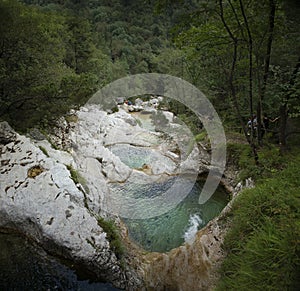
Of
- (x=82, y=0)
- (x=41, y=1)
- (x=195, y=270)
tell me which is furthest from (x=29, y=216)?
(x=82, y=0)

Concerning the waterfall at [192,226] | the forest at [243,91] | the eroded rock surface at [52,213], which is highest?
the forest at [243,91]

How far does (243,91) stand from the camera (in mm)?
7746

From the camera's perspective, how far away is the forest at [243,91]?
2297 mm

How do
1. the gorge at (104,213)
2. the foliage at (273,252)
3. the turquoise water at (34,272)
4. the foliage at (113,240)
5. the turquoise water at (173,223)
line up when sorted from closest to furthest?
the foliage at (273,252), the turquoise water at (34,272), the gorge at (104,213), the foliage at (113,240), the turquoise water at (173,223)

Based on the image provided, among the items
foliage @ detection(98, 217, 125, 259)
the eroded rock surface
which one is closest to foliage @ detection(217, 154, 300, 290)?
foliage @ detection(98, 217, 125, 259)

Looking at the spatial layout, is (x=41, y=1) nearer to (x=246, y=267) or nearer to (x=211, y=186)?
(x=211, y=186)

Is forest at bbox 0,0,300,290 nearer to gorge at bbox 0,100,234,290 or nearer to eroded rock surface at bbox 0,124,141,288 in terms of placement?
gorge at bbox 0,100,234,290

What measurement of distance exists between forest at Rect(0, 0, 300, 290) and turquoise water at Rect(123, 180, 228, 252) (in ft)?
5.17

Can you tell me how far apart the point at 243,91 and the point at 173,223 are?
198 inches

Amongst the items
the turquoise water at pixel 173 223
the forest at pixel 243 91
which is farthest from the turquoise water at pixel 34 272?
the forest at pixel 243 91

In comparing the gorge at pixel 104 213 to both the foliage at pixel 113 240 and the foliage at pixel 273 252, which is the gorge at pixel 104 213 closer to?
the foliage at pixel 113 240

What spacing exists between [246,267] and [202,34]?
423 centimetres

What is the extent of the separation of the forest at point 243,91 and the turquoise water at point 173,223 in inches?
62.1

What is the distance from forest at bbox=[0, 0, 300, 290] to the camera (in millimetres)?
2297
